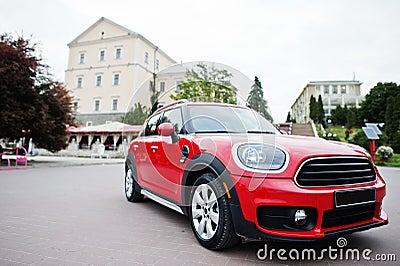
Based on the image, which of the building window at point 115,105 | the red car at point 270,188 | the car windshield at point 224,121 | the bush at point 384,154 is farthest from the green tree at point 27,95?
the building window at point 115,105

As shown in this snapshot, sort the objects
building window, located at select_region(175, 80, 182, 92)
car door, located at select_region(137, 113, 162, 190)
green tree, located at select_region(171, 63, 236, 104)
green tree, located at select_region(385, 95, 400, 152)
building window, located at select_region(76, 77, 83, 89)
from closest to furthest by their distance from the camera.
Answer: car door, located at select_region(137, 113, 162, 190) → green tree, located at select_region(171, 63, 236, 104) → building window, located at select_region(175, 80, 182, 92) → green tree, located at select_region(385, 95, 400, 152) → building window, located at select_region(76, 77, 83, 89)

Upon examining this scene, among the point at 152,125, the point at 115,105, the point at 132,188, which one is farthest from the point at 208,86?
the point at 115,105

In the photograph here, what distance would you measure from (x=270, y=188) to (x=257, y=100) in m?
2.39

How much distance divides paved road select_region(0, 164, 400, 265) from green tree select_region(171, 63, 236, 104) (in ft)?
6.73

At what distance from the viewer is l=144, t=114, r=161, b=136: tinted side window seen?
4375mm

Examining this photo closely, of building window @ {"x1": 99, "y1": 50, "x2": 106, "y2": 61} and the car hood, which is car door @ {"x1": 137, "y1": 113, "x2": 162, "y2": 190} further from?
building window @ {"x1": 99, "y1": 50, "x2": 106, "y2": 61}

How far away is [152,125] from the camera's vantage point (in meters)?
4.57

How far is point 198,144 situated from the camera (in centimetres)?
299

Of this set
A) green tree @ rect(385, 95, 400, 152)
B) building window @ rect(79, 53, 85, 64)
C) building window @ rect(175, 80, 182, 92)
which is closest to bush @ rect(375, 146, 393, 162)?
green tree @ rect(385, 95, 400, 152)

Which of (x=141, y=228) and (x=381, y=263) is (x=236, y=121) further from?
(x=381, y=263)

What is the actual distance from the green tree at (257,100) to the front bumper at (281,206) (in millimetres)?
2186

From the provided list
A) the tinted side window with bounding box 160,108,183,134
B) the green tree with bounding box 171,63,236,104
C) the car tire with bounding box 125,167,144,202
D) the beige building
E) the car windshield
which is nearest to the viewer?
the car windshield

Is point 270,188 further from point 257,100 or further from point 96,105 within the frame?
point 96,105

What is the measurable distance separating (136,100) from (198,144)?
3002 millimetres
